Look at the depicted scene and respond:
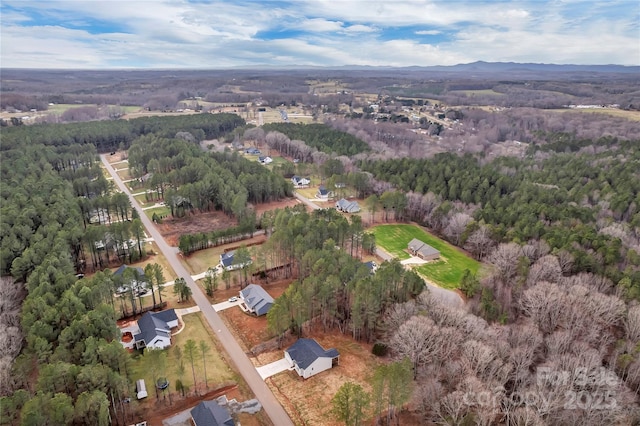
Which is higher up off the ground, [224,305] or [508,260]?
[508,260]

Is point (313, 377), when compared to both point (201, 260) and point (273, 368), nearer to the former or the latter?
point (273, 368)

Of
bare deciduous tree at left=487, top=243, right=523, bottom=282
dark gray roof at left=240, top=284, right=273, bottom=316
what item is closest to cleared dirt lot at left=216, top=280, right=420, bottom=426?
dark gray roof at left=240, top=284, right=273, bottom=316

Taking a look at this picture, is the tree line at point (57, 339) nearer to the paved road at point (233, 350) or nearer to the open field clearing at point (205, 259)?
the paved road at point (233, 350)

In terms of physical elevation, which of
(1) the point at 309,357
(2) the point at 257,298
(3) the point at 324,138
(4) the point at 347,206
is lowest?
A: (2) the point at 257,298

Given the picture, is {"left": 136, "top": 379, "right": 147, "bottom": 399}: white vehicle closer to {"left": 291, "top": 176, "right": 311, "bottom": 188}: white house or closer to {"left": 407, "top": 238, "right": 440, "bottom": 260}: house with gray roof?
{"left": 407, "top": 238, "right": 440, "bottom": 260}: house with gray roof

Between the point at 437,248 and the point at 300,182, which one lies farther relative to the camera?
the point at 300,182

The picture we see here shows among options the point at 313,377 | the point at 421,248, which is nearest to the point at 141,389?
the point at 313,377
